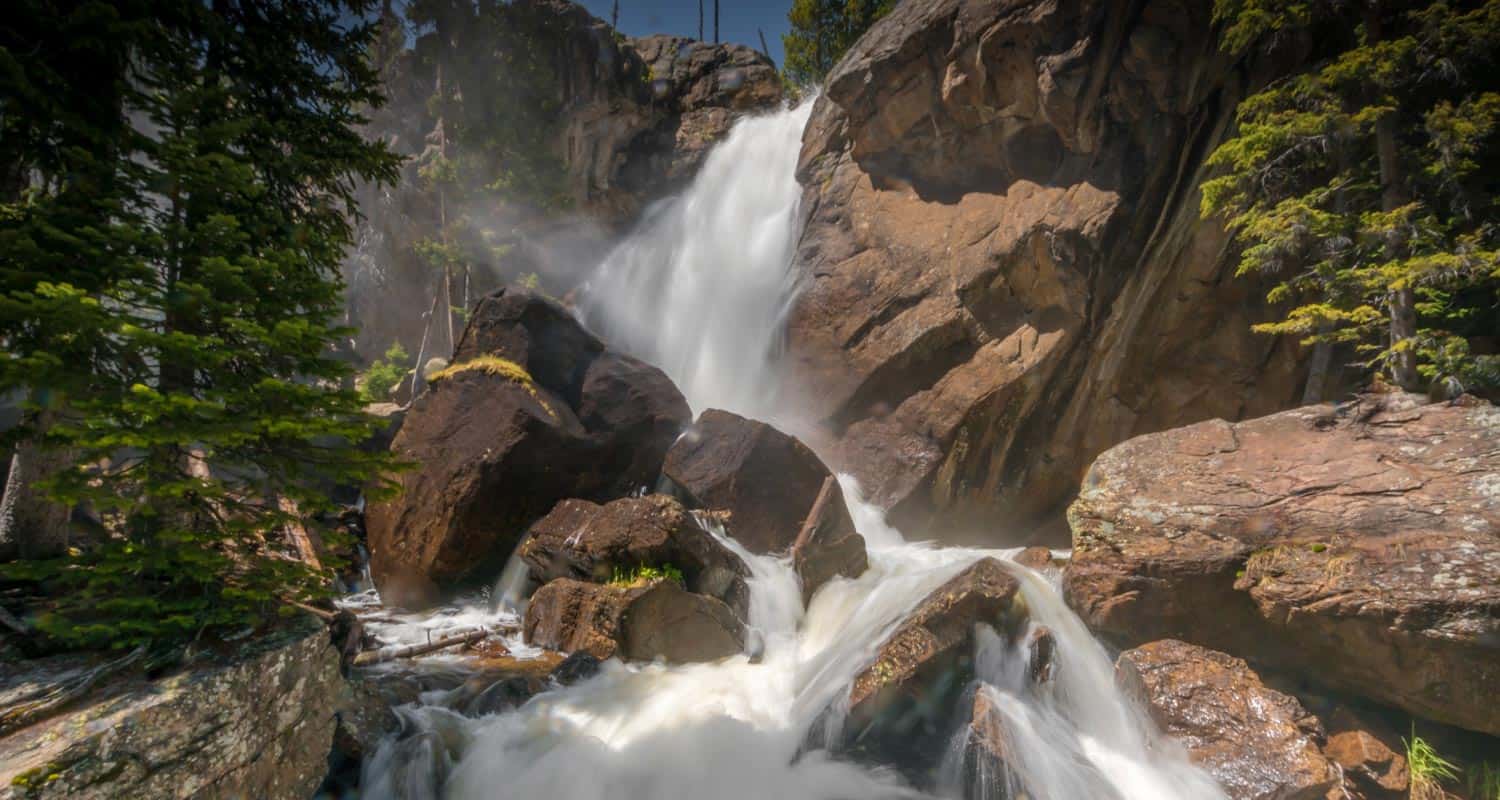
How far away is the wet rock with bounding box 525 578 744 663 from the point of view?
7781 mm

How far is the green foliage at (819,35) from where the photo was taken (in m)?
25.2

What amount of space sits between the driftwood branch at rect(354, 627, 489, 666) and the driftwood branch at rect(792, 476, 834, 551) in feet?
16.7

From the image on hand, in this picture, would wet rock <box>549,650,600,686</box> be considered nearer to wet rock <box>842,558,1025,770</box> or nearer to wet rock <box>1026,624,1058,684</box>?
wet rock <box>842,558,1025,770</box>

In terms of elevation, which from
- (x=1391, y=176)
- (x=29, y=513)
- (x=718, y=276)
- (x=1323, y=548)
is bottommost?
(x=1323, y=548)

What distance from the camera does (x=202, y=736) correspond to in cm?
336

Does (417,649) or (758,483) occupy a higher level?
(758,483)

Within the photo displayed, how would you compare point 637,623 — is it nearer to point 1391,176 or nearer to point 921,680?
point 921,680

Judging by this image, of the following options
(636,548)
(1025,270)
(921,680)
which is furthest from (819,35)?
(921,680)

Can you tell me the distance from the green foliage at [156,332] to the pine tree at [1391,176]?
11.2m

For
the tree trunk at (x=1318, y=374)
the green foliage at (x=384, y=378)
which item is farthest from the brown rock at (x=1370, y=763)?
the green foliage at (x=384, y=378)

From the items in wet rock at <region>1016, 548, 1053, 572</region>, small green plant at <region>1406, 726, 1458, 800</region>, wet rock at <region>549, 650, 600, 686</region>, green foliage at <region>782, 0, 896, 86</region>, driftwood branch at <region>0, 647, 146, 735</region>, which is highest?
green foliage at <region>782, 0, 896, 86</region>

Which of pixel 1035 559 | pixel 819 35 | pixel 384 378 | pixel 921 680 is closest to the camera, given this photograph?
pixel 921 680

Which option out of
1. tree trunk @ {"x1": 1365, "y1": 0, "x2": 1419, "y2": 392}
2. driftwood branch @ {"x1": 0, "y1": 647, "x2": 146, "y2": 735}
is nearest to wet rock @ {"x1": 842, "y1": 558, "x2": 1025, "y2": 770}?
driftwood branch @ {"x1": 0, "y1": 647, "x2": 146, "y2": 735}

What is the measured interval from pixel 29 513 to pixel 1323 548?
1198cm
